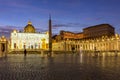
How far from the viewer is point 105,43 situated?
125000 mm

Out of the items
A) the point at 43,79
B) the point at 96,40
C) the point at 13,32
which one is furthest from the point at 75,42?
the point at 43,79

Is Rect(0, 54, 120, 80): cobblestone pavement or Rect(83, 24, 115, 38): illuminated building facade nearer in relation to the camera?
→ Rect(0, 54, 120, 80): cobblestone pavement

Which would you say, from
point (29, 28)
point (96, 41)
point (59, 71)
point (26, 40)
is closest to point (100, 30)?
point (96, 41)

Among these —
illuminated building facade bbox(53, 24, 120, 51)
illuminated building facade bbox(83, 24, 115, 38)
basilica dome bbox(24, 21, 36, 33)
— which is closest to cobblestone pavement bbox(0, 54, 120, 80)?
illuminated building facade bbox(53, 24, 120, 51)

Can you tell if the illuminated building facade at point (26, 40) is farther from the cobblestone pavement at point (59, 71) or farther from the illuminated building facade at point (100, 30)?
the cobblestone pavement at point (59, 71)

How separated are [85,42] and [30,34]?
33.5 metres

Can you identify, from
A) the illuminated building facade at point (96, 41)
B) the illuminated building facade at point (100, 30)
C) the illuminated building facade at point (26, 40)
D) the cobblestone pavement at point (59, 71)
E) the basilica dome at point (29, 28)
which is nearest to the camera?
the cobblestone pavement at point (59, 71)

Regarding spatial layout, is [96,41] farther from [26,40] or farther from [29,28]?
[29,28]

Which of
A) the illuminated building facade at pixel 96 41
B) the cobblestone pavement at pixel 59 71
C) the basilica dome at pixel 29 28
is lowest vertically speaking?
the cobblestone pavement at pixel 59 71

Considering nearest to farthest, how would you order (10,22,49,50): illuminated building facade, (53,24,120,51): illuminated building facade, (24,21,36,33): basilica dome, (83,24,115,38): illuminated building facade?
1. (53,24,120,51): illuminated building facade
2. (10,22,49,50): illuminated building facade
3. (24,21,36,33): basilica dome
4. (83,24,115,38): illuminated building facade

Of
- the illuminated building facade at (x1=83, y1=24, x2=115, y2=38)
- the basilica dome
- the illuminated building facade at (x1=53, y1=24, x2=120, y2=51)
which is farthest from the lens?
the illuminated building facade at (x1=83, y1=24, x2=115, y2=38)

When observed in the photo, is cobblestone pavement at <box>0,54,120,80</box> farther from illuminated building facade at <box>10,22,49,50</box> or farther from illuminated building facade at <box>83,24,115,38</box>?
illuminated building facade at <box>83,24,115,38</box>

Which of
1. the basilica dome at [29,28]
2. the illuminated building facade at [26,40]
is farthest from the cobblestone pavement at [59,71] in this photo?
the basilica dome at [29,28]

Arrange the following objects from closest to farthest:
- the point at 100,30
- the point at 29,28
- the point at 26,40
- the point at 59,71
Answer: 1. the point at 59,71
2. the point at 26,40
3. the point at 29,28
4. the point at 100,30
